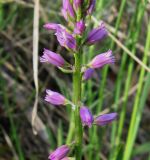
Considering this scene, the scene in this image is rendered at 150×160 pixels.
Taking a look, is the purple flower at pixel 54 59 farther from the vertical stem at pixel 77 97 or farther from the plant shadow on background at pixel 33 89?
the plant shadow on background at pixel 33 89

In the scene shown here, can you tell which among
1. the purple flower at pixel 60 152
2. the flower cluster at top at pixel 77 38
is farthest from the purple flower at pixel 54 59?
the purple flower at pixel 60 152

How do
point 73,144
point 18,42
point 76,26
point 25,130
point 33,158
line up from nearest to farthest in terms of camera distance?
1. point 76,26
2. point 73,144
3. point 33,158
4. point 25,130
5. point 18,42

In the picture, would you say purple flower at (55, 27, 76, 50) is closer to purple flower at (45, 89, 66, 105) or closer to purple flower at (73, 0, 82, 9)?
purple flower at (73, 0, 82, 9)

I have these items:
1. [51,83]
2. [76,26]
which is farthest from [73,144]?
[51,83]

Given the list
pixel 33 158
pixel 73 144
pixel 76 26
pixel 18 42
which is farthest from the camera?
pixel 18 42

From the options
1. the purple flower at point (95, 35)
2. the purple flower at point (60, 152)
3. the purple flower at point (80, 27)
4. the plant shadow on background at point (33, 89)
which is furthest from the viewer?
the plant shadow on background at point (33, 89)

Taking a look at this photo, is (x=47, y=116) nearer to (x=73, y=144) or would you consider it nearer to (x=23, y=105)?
(x=23, y=105)

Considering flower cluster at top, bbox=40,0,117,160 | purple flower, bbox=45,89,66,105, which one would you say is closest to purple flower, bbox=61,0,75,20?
flower cluster at top, bbox=40,0,117,160

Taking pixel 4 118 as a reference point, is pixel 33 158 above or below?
below
